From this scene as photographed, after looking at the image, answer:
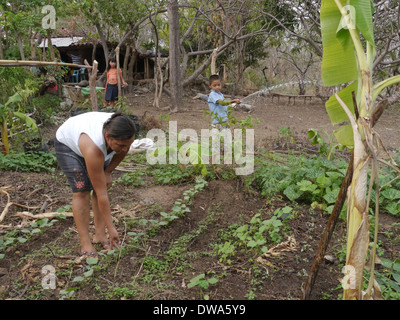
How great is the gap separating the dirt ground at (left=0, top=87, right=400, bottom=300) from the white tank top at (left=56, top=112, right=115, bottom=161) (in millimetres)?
871

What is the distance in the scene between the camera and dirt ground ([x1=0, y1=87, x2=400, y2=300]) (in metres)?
2.35

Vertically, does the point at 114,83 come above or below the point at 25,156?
above

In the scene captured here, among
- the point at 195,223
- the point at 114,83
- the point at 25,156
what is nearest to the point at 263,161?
the point at 195,223

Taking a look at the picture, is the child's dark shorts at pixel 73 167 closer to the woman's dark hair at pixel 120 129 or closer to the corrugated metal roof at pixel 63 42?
the woman's dark hair at pixel 120 129

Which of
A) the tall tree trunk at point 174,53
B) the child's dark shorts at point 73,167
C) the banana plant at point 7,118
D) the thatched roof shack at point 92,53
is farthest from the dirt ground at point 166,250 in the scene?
the thatched roof shack at point 92,53

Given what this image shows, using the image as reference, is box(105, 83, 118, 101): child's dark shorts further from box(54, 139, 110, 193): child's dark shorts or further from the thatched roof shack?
box(54, 139, 110, 193): child's dark shorts

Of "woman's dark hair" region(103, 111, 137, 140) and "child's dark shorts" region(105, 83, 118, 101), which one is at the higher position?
"child's dark shorts" region(105, 83, 118, 101)

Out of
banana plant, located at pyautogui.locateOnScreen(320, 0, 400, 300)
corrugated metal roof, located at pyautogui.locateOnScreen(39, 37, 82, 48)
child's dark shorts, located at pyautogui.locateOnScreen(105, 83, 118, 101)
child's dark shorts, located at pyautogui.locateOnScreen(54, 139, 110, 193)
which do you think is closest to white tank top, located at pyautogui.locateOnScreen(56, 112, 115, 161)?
child's dark shorts, located at pyautogui.locateOnScreen(54, 139, 110, 193)

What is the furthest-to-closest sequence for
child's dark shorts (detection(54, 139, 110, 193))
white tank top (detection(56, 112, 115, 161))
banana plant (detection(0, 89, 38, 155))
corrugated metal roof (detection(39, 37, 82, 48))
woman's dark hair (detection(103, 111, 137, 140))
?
corrugated metal roof (detection(39, 37, 82, 48)) < banana plant (detection(0, 89, 38, 155)) < child's dark shorts (detection(54, 139, 110, 193)) < white tank top (detection(56, 112, 115, 161)) < woman's dark hair (detection(103, 111, 137, 140))

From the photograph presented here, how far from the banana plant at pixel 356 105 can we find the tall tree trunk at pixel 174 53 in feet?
25.2

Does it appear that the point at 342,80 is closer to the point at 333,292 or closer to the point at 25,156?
the point at 333,292

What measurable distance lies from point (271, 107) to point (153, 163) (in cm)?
828

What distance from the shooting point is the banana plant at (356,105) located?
1584 millimetres
